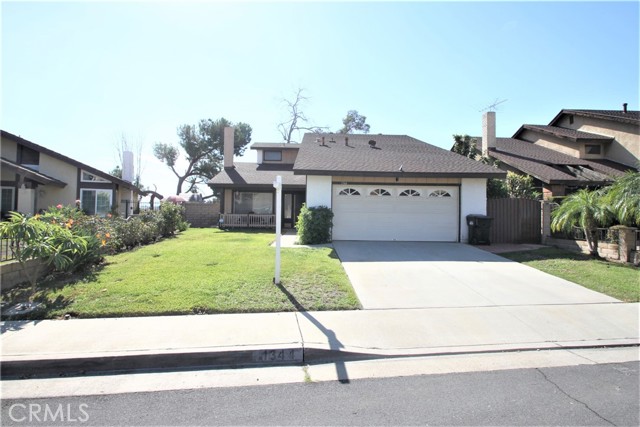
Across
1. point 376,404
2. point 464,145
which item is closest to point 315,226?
point 376,404

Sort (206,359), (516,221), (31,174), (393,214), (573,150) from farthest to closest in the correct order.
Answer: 1. (573,150)
2. (31,174)
3. (393,214)
4. (516,221)
5. (206,359)

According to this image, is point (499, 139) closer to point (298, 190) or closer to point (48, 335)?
point (298, 190)

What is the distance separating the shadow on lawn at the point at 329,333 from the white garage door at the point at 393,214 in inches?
295

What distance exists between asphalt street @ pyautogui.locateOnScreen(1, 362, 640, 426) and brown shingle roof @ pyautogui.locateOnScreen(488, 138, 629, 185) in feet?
53.3

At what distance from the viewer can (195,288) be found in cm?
676

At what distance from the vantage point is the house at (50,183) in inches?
659

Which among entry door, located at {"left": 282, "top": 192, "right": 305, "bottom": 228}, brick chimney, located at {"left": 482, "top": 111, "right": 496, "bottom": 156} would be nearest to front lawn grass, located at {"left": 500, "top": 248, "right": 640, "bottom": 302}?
brick chimney, located at {"left": 482, "top": 111, "right": 496, "bottom": 156}

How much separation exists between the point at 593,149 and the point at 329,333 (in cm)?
2444

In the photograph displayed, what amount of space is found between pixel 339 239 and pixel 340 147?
5.82 metres

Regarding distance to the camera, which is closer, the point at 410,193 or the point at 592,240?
the point at 592,240

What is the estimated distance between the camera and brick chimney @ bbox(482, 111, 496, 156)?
2183 centimetres

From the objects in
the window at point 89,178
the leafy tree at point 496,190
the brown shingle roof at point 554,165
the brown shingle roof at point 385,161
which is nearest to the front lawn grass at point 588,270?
the brown shingle roof at point 385,161

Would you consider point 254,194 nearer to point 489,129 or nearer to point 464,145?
point 464,145

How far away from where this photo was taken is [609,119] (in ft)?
71.8
